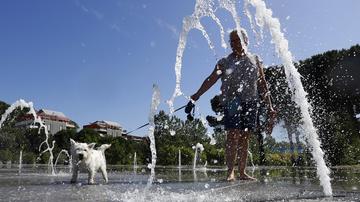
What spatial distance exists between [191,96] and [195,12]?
50.9 inches

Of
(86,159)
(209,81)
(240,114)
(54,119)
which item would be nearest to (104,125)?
(54,119)

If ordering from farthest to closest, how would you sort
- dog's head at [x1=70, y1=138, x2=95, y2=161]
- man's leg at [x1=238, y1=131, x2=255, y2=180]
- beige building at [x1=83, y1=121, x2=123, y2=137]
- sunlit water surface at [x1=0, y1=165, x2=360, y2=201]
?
beige building at [x1=83, y1=121, x2=123, y2=137] < dog's head at [x1=70, y1=138, x2=95, y2=161] < man's leg at [x1=238, y1=131, x2=255, y2=180] < sunlit water surface at [x1=0, y1=165, x2=360, y2=201]

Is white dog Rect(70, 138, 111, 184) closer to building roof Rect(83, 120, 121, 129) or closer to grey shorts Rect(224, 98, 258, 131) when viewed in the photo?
grey shorts Rect(224, 98, 258, 131)

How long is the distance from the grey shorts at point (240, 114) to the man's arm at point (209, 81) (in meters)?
0.35

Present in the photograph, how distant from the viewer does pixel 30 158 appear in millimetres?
32688

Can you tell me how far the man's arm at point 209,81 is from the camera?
228 inches

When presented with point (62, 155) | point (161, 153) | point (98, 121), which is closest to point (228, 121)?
point (161, 153)

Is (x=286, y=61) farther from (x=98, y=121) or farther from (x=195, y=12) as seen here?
(x=98, y=121)

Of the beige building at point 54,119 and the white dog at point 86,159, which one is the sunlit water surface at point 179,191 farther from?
the beige building at point 54,119

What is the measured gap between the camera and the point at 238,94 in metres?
5.85

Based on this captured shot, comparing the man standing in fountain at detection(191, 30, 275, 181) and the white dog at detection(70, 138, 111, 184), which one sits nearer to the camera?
the man standing in fountain at detection(191, 30, 275, 181)

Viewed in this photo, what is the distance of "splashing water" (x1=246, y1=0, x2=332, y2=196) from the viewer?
4225 mm

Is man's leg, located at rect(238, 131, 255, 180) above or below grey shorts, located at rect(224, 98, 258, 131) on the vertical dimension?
below

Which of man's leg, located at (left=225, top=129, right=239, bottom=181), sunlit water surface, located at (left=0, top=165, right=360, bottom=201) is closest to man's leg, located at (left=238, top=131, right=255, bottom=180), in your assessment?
man's leg, located at (left=225, top=129, right=239, bottom=181)
